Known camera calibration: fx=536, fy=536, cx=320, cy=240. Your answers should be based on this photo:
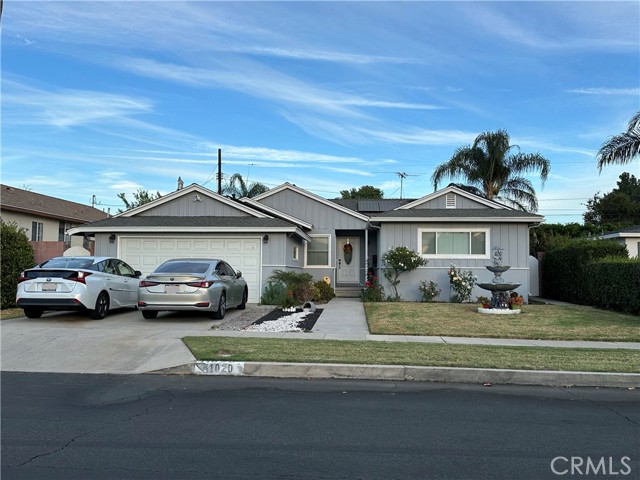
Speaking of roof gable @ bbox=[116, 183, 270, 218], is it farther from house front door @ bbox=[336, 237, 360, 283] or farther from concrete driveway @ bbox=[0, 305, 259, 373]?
concrete driveway @ bbox=[0, 305, 259, 373]

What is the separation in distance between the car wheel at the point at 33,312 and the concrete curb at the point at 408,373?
6.29m

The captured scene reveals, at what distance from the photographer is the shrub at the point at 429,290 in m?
19.1

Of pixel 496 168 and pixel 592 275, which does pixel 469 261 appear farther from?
pixel 496 168

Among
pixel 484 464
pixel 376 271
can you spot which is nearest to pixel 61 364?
pixel 484 464

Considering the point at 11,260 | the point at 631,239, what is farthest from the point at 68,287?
the point at 631,239

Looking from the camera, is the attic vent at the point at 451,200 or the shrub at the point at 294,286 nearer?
the shrub at the point at 294,286

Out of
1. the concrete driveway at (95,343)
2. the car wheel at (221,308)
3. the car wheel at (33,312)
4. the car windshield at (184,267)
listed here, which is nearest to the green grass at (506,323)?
the car wheel at (221,308)

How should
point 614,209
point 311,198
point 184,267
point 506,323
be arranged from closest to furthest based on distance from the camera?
1. point 184,267
2. point 506,323
3. point 311,198
4. point 614,209

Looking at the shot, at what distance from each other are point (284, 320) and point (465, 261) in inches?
339

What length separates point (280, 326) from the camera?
12406mm

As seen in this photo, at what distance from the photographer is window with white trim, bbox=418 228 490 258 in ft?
63.8

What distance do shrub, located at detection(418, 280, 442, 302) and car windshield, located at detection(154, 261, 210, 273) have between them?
874cm

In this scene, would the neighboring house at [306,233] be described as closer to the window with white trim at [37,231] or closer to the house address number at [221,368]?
the house address number at [221,368]

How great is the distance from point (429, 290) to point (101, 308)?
11.0 m
